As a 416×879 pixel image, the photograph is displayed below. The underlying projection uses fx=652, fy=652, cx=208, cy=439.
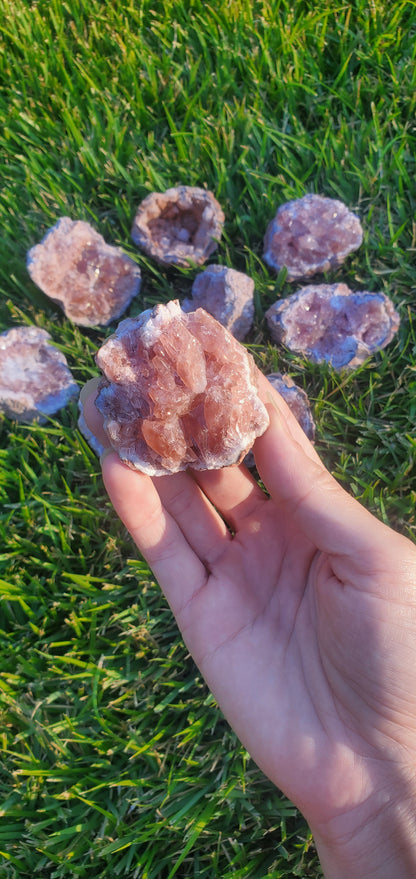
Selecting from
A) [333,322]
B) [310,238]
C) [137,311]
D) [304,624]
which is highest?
[310,238]

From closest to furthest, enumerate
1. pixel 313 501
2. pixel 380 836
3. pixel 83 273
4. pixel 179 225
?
pixel 380 836
pixel 313 501
pixel 83 273
pixel 179 225

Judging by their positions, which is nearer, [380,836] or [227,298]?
[380,836]

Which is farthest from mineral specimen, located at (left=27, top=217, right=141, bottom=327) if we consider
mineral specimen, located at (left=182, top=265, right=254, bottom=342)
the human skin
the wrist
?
the wrist

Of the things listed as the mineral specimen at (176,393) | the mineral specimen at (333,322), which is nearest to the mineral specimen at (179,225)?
the mineral specimen at (333,322)

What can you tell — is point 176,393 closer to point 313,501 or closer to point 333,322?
point 313,501

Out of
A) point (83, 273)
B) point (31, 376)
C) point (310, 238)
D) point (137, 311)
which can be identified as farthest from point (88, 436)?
point (310, 238)

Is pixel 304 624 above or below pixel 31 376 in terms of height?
below

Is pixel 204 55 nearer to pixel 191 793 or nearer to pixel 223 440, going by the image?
pixel 223 440
